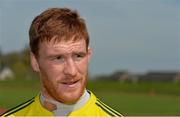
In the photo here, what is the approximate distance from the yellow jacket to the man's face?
168 millimetres

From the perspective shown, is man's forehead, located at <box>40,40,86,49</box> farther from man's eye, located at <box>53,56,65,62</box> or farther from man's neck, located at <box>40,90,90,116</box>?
man's neck, located at <box>40,90,90,116</box>

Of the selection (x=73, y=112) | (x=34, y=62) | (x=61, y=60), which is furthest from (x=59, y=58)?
(x=73, y=112)

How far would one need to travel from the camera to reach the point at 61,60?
2355 millimetres

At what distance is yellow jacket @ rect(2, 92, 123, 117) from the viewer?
2.56 m

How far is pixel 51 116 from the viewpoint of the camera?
255cm

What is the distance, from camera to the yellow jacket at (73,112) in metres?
2.56

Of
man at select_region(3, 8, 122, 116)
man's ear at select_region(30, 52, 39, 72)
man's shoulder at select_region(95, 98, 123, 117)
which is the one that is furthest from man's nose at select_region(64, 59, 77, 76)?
man's shoulder at select_region(95, 98, 123, 117)

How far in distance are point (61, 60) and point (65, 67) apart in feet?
0.14

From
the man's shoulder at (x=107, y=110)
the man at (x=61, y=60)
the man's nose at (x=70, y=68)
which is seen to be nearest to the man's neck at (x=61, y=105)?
the man at (x=61, y=60)

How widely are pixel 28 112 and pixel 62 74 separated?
41 centimetres

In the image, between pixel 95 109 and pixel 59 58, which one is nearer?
pixel 59 58

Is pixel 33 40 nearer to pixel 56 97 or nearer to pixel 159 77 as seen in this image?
pixel 56 97

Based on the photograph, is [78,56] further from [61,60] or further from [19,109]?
[19,109]

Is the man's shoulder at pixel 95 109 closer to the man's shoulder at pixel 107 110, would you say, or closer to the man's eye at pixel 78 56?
the man's shoulder at pixel 107 110
